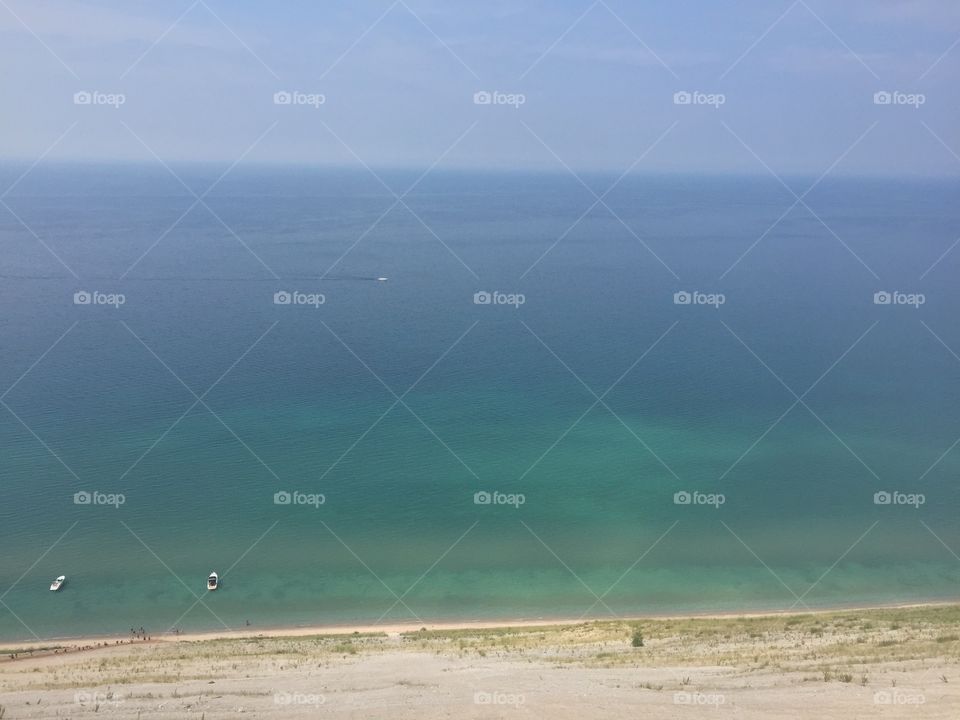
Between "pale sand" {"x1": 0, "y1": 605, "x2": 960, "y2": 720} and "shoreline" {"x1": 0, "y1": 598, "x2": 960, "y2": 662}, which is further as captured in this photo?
"shoreline" {"x1": 0, "y1": 598, "x2": 960, "y2": 662}

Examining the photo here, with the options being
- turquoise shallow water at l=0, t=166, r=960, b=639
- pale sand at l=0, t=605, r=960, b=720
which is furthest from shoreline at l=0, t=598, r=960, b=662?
pale sand at l=0, t=605, r=960, b=720

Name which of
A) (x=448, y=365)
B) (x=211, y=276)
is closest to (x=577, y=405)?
(x=448, y=365)

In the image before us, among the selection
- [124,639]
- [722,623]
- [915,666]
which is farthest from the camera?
[124,639]

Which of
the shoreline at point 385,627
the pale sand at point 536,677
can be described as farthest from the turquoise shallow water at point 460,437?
the pale sand at point 536,677

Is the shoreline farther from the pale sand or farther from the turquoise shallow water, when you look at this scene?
the pale sand

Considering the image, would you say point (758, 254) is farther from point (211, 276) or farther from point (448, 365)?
point (211, 276)

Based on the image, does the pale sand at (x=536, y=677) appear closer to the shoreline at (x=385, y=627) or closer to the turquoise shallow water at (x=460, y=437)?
the shoreline at (x=385, y=627)

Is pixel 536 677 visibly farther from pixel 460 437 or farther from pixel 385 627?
pixel 460 437
